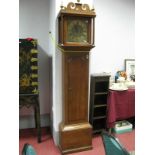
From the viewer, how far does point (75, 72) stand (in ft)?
8.94

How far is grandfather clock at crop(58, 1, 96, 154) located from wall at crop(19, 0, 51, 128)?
0.87m

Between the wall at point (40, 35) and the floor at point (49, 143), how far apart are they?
0.80 ft

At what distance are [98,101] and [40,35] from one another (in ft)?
5.02

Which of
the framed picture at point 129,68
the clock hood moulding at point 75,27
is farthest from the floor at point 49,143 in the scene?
the clock hood moulding at point 75,27

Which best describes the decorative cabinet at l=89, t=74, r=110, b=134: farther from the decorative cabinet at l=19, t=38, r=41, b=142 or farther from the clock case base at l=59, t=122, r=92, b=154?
the decorative cabinet at l=19, t=38, r=41, b=142

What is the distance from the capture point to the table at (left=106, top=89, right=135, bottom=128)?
3291 millimetres

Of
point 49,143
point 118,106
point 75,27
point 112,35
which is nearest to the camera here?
point 75,27

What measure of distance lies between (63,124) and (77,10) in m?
1.55

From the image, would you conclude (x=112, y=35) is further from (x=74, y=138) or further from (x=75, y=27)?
(x=74, y=138)

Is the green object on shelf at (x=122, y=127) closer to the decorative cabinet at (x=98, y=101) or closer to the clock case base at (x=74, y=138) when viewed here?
the decorative cabinet at (x=98, y=101)

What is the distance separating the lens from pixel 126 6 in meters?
3.87

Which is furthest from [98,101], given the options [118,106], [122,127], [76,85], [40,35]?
[40,35]

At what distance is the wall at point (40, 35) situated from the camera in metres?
3.41

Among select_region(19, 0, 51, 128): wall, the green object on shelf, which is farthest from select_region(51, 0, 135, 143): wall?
the green object on shelf
